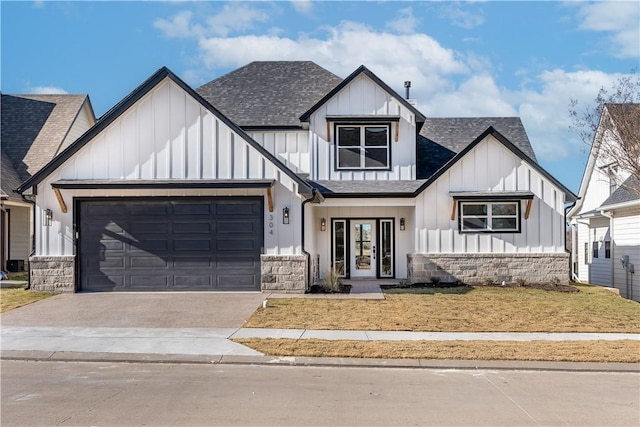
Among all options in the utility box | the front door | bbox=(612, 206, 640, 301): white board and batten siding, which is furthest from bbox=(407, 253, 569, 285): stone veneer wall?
the utility box

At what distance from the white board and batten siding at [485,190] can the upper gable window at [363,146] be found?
2.08m

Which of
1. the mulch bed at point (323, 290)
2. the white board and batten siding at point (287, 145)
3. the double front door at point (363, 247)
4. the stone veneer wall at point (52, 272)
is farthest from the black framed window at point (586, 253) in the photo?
the stone veneer wall at point (52, 272)

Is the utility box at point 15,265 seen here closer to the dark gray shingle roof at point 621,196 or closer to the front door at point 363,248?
the front door at point 363,248

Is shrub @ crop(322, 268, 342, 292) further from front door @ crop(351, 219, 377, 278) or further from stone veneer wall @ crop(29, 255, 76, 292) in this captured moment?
stone veneer wall @ crop(29, 255, 76, 292)

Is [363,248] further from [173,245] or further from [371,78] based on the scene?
[173,245]

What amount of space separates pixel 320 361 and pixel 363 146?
11776 millimetres

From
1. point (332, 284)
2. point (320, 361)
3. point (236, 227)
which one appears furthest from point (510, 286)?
point (320, 361)

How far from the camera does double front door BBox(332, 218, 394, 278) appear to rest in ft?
66.4

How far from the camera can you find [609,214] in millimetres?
21375

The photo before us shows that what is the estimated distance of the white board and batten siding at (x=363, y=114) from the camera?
1920 centimetres

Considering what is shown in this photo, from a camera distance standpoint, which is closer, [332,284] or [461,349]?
[461,349]

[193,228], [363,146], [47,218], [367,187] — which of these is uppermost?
[363,146]

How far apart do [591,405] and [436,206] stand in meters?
12.3

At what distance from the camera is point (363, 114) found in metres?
19.2
